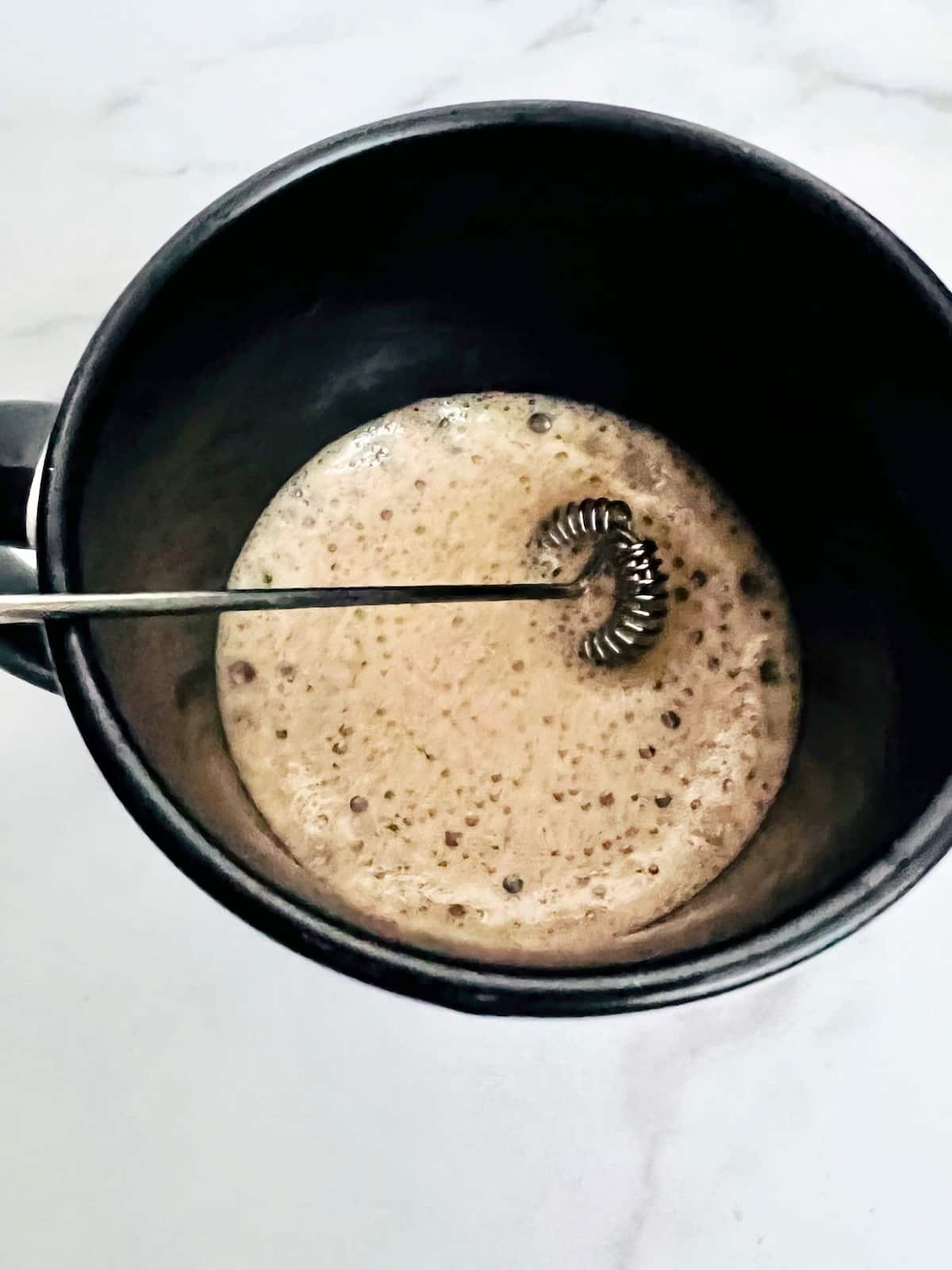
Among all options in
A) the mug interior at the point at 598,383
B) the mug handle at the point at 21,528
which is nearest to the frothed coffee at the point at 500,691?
the mug interior at the point at 598,383

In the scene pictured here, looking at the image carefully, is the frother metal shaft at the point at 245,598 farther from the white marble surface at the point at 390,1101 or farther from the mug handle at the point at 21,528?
the white marble surface at the point at 390,1101

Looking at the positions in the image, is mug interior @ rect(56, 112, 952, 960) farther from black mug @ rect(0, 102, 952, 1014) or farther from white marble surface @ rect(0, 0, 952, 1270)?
white marble surface @ rect(0, 0, 952, 1270)

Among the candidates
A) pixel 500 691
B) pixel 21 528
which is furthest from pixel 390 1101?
pixel 21 528

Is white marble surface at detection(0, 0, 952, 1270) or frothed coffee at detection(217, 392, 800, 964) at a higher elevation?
frothed coffee at detection(217, 392, 800, 964)

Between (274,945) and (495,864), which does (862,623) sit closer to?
(495,864)

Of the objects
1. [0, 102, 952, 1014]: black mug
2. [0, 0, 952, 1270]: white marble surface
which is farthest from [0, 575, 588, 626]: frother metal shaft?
[0, 0, 952, 1270]: white marble surface

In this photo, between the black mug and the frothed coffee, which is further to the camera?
the frothed coffee

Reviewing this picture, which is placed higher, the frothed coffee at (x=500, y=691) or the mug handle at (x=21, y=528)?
the frothed coffee at (x=500, y=691)

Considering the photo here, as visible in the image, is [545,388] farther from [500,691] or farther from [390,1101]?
[390,1101]
